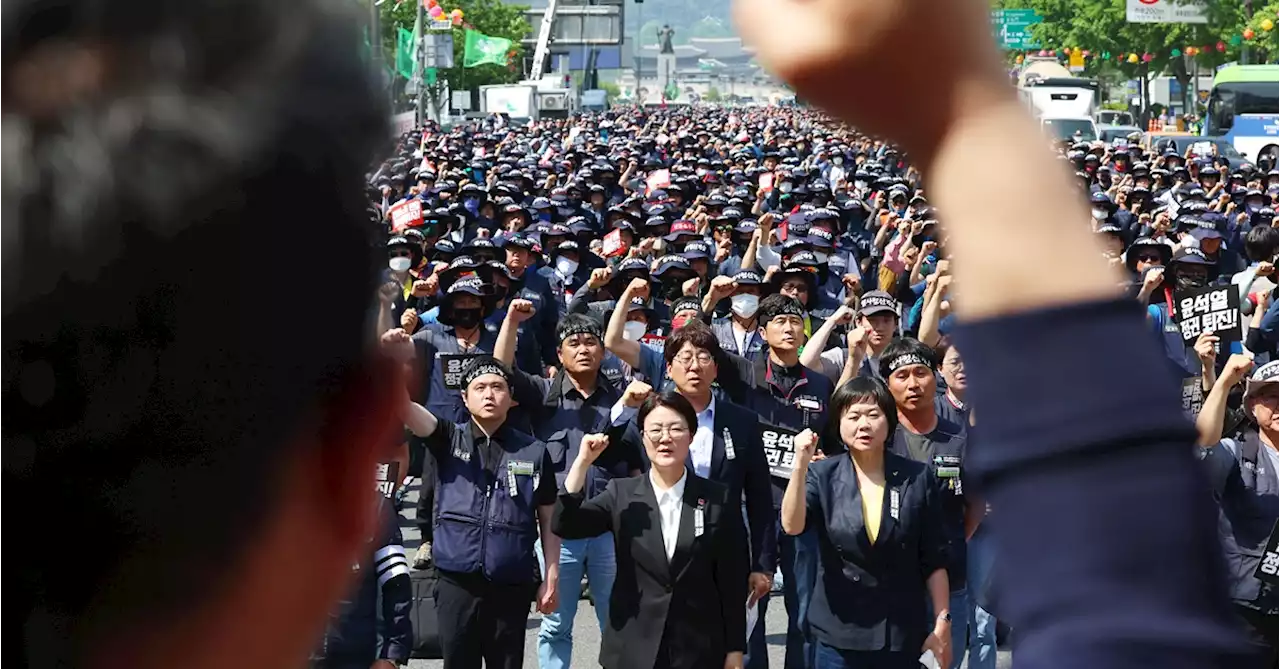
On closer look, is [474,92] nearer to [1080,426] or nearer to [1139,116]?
[1139,116]

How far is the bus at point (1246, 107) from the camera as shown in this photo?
44594 mm

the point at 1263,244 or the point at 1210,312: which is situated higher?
the point at 1210,312

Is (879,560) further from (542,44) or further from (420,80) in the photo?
(542,44)

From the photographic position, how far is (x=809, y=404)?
9523 millimetres

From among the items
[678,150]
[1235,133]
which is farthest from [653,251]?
[1235,133]

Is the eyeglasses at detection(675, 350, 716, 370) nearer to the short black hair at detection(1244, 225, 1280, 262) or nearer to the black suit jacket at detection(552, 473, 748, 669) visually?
the black suit jacket at detection(552, 473, 748, 669)

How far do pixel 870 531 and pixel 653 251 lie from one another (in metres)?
9.60

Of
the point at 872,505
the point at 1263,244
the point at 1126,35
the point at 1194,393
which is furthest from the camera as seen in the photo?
the point at 1126,35

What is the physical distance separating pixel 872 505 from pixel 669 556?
88 centimetres

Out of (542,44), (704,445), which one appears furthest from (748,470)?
(542,44)

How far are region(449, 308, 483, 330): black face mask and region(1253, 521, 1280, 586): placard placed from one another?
545 centimetres

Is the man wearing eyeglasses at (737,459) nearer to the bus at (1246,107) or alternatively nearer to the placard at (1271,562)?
the placard at (1271,562)

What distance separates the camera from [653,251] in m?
16.6

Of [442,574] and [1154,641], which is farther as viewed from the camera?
[442,574]
